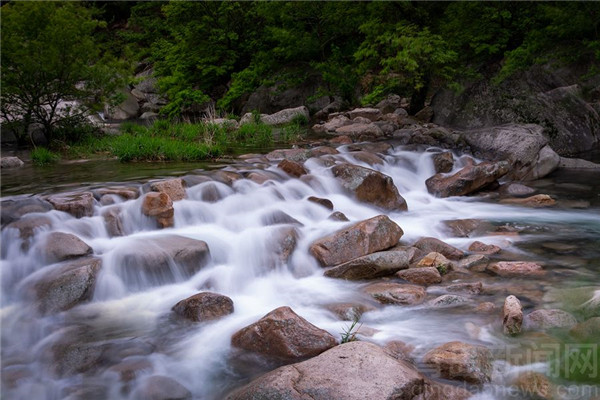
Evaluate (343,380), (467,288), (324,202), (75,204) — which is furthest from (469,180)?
(343,380)

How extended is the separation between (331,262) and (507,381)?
2.87 meters

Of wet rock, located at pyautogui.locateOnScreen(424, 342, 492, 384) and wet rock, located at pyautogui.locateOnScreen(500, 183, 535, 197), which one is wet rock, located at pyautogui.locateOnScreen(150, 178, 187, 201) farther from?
wet rock, located at pyautogui.locateOnScreen(500, 183, 535, 197)

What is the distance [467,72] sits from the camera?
44.1ft

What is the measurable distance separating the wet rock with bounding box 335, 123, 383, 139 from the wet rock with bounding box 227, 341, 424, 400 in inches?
404

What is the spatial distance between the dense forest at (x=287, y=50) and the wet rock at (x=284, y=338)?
887cm

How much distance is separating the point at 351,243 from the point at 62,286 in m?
3.27

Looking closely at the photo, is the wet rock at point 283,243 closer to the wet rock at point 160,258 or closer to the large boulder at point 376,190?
the wet rock at point 160,258

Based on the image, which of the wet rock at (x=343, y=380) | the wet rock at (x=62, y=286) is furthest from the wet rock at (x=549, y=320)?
the wet rock at (x=62, y=286)

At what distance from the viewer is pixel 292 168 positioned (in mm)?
9148

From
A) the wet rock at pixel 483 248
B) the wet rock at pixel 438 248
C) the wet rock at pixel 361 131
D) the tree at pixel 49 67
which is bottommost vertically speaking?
the wet rock at pixel 483 248

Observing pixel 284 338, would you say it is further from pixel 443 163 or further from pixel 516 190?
pixel 443 163

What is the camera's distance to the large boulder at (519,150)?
1052cm

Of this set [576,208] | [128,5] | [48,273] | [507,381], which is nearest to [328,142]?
[576,208]

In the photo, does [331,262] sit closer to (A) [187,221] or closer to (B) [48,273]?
(A) [187,221]
